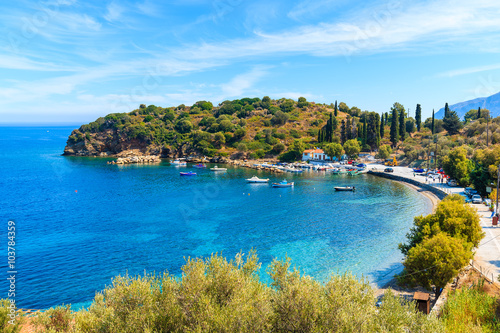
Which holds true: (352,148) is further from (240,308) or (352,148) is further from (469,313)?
(240,308)

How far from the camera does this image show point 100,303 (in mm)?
15695

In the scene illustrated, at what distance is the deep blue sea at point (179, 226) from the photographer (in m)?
30.0

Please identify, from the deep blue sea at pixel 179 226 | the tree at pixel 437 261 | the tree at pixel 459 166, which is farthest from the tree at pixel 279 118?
the tree at pixel 437 261

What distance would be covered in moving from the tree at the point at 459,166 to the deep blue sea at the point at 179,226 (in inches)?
337

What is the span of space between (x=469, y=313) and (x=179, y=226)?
34.4 m

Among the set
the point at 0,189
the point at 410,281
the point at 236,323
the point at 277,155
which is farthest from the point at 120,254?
Answer: the point at 277,155

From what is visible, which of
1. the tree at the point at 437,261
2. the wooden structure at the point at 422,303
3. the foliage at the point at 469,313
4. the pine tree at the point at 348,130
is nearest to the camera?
the foliage at the point at 469,313

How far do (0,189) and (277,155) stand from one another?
80403mm

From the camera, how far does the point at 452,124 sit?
344ft

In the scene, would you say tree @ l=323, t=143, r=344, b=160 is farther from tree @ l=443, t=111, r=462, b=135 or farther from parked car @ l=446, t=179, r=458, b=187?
parked car @ l=446, t=179, r=458, b=187

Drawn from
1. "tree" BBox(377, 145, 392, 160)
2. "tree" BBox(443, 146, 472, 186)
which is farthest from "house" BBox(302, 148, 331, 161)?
"tree" BBox(443, 146, 472, 186)

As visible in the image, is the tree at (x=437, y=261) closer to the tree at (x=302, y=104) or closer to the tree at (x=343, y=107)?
the tree at (x=302, y=104)

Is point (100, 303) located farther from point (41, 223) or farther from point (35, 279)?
point (41, 223)

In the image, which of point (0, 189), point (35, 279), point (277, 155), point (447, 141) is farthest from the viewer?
point (277, 155)
